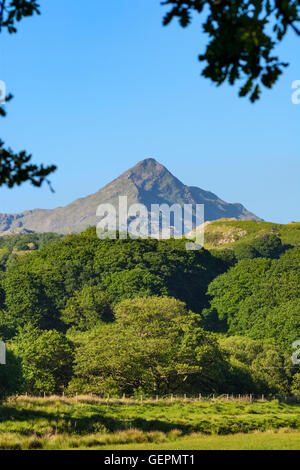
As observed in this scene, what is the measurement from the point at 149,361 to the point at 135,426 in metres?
23.7

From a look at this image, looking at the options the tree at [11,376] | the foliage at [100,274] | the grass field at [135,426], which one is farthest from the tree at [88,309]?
the grass field at [135,426]

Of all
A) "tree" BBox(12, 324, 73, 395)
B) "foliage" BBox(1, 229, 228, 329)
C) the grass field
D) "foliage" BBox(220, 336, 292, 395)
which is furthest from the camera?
"foliage" BBox(1, 229, 228, 329)

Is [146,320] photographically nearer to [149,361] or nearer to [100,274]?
[149,361]

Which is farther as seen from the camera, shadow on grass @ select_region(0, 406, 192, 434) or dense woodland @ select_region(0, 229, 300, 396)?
dense woodland @ select_region(0, 229, 300, 396)

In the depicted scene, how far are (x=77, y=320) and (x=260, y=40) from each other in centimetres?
8347

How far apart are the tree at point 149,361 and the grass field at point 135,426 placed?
30.0 feet

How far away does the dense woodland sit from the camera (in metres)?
56.8

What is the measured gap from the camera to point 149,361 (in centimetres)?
5738

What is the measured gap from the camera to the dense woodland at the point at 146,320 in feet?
186

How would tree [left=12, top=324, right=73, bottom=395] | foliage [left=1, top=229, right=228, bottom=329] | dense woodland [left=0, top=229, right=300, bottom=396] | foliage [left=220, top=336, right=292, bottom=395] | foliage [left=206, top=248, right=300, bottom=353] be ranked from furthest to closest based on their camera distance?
foliage [left=1, top=229, right=228, bottom=329], foliage [left=206, top=248, right=300, bottom=353], foliage [left=220, top=336, right=292, bottom=395], dense woodland [left=0, top=229, right=300, bottom=396], tree [left=12, top=324, right=73, bottom=395]

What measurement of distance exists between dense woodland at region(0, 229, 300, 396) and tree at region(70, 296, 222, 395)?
0.37 feet

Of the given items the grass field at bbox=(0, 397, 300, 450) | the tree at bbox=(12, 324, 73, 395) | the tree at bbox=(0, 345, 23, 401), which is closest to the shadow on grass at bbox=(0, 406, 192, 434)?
the grass field at bbox=(0, 397, 300, 450)

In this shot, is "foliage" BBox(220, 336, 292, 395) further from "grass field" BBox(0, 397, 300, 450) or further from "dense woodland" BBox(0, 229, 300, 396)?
"grass field" BBox(0, 397, 300, 450)

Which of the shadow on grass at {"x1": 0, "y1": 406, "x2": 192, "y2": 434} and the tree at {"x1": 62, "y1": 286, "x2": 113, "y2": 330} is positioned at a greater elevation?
the tree at {"x1": 62, "y1": 286, "x2": 113, "y2": 330}
